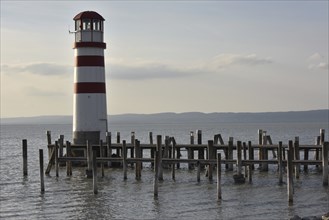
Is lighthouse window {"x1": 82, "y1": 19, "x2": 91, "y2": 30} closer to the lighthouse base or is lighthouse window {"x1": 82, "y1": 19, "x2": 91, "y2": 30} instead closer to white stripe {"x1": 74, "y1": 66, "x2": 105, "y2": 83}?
white stripe {"x1": 74, "y1": 66, "x2": 105, "y2": 83}

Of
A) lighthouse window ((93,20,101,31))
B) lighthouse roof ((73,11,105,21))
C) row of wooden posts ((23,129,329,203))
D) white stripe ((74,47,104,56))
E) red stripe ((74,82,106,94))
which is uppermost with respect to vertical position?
lighthouse roof ((73,11,105,21))

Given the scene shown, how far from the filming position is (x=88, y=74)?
34.1 metres

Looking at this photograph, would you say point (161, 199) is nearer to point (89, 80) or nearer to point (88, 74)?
point (89, 80)

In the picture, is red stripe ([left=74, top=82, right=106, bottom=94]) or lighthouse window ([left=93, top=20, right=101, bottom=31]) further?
lighthouse window ([left=93, top=20, right=101, bottom=31])

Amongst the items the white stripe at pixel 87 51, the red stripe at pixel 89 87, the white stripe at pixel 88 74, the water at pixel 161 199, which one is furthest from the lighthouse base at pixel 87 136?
the white stripe at pixel 87 51

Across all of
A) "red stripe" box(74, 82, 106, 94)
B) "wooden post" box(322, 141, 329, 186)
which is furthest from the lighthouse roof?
"wooden post" box(322, 141, 329, 186)

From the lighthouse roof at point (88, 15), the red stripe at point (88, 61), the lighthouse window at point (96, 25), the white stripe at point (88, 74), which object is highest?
the lighthouse roof at point (88, 15)

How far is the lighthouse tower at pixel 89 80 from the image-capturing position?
1346 inches

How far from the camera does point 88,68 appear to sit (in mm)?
34094

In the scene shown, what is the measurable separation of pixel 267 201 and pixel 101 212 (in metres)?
6.21

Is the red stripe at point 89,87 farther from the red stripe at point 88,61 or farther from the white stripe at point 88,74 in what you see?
the red stripe at point 88,61

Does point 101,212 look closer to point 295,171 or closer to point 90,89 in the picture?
point 295,171

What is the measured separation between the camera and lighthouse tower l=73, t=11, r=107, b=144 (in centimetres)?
3419

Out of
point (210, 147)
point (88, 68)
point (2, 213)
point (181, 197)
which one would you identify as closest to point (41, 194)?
point (2, 213)
